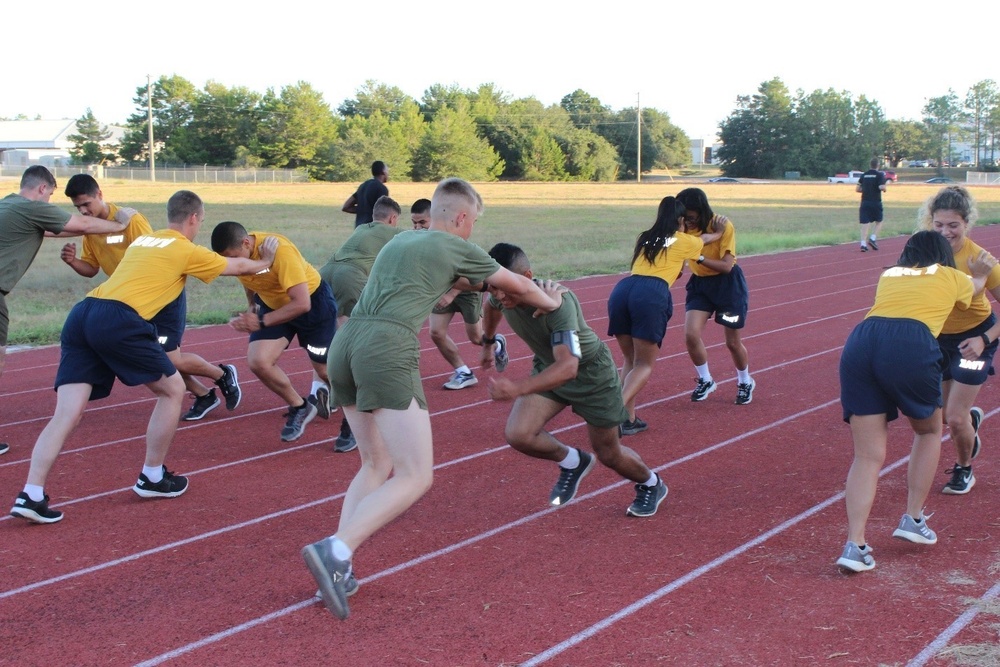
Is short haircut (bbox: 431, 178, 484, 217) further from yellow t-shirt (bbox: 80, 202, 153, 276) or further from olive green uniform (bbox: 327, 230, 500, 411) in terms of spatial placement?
yellow t-shirt (bbox: 80, 202, 153, 276)

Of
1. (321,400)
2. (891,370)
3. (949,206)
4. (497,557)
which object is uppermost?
(949,206)

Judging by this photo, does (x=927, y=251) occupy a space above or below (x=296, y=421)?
above

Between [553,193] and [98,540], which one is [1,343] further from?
[553,193]

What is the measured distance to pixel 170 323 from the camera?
7578mm

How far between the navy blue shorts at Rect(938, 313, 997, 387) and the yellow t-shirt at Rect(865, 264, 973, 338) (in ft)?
3.15

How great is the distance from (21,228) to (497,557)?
4233 millimetres

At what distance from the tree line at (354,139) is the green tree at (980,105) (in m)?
40.6

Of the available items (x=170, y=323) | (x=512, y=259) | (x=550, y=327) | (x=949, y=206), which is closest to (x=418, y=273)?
(x=512, y=259)

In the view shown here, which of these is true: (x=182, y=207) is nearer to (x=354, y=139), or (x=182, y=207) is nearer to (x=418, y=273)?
(x=418, y=273)

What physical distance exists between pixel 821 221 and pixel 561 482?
29895mm

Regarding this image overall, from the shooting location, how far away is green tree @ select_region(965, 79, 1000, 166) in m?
116

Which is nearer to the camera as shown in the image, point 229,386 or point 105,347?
Result: point 105,347

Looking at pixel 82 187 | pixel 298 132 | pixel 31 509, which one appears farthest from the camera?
pixel 298 132

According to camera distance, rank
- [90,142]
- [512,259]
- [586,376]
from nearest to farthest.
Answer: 1. [512,259]
2. [586,376]
3. [90,142]
